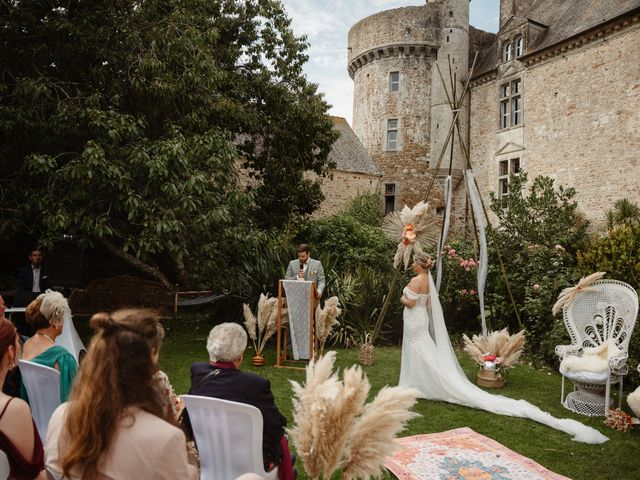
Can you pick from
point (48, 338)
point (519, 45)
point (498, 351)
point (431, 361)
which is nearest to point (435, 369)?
point (431, 361)

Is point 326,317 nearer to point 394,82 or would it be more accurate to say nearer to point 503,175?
point 503,175

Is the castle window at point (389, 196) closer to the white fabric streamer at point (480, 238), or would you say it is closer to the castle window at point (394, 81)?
the castle window at point (394, 81)

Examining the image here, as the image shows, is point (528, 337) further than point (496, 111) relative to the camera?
No

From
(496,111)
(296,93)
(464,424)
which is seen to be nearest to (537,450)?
(464,424)

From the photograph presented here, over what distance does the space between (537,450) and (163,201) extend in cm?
604

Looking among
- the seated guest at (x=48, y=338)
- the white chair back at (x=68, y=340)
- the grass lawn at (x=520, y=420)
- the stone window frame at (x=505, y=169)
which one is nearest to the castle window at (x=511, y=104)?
the stone window frame at (x=505, y=169)

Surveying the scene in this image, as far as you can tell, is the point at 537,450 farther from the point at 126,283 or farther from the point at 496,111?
the point at 496,111

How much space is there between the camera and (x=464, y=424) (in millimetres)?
5211

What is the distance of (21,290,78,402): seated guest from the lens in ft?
11.1

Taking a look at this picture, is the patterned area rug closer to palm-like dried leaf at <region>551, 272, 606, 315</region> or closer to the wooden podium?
palm-like dried leaf at <region>551, 272, 606, 315</region>

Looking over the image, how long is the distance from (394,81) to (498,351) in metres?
19.5

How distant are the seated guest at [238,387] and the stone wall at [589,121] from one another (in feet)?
49.1

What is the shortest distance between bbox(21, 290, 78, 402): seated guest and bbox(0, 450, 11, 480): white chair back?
1550 mm

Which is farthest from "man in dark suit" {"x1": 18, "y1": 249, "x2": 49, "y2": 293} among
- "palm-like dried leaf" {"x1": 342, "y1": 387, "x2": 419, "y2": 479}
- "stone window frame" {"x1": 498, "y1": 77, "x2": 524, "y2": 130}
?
"stone window frame" {"x1": 498, "y1": 77, "x2": 524, "y2": 130}
